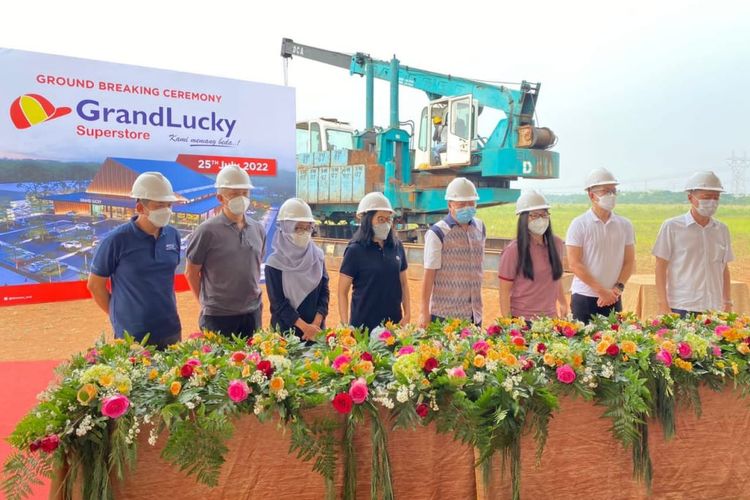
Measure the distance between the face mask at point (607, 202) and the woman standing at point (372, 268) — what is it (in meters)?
1.13

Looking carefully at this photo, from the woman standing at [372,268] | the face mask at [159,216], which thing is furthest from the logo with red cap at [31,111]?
the woman standing at [372,268]

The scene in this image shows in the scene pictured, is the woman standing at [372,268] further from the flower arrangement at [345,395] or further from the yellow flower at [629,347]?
the yellow flower at [629,347]

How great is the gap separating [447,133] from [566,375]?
29.2ft

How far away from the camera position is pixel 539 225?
3100 millimetres

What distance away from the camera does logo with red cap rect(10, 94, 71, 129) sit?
4438 millimetres

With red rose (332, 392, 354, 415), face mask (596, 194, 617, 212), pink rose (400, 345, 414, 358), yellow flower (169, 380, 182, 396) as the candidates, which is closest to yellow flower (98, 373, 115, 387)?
yellow flower (169, 380, 182, 396)

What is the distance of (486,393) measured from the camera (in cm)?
184

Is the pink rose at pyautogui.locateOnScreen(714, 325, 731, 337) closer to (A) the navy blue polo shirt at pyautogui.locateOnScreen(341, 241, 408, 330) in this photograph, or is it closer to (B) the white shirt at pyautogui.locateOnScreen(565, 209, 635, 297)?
(B) the white shirt at pyautogui.locateOnScreen(565, 209, 635, 297)

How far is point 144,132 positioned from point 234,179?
7.56 ft

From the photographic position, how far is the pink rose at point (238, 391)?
175 cm

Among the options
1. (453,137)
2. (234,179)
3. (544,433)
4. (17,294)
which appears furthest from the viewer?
(453,137)

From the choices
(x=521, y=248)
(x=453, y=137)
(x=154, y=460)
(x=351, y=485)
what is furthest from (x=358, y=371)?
(x=453, y=137)

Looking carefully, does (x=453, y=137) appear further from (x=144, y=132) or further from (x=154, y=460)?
(x=154, y=460)

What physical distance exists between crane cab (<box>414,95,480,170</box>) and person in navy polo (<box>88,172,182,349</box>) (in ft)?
26.0
